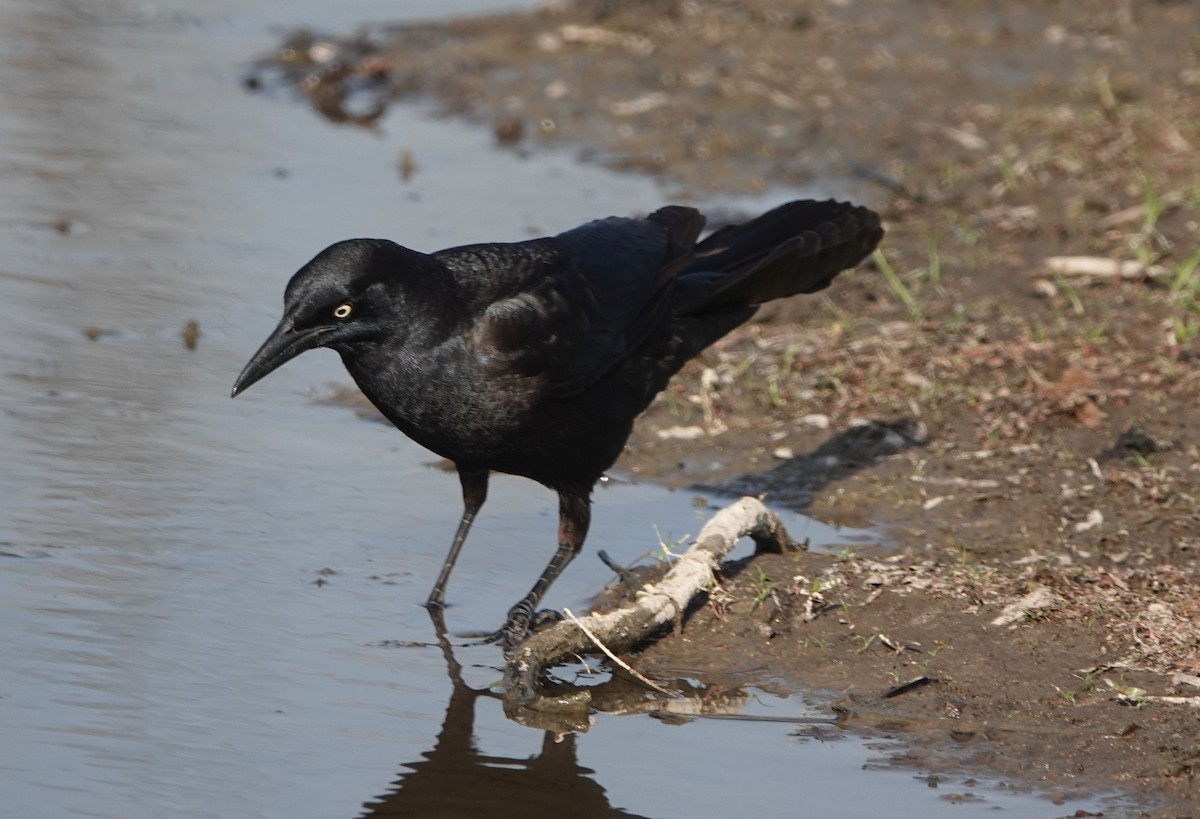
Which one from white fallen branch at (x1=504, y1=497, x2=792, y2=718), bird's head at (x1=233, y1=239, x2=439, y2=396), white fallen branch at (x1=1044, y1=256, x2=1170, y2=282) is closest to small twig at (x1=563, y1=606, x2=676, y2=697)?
white fallen branch at (x1=504, y1=497, x2=792, y2=718)

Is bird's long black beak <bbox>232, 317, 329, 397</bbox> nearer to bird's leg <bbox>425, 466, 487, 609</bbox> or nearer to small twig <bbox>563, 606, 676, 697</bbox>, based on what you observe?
bird's leg <bbox>425, 466, 487, 609</bbox>

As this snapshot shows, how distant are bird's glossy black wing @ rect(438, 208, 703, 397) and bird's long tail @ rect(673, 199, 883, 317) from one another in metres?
0.10

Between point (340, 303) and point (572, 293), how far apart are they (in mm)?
950

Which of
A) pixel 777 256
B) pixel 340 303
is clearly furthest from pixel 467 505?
pixel 777 256

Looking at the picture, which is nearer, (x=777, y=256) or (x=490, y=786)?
(x=490, y=786)

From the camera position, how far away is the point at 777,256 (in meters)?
5.50

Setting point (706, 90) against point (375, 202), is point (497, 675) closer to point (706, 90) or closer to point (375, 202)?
point (375, 202)

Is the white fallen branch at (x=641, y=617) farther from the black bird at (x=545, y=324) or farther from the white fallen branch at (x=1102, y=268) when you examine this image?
the white fallen branch at (x=1102, y=268)

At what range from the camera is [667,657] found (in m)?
4.66

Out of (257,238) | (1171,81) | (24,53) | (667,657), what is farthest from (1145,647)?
(24,53)

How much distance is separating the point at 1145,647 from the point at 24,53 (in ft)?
30.4

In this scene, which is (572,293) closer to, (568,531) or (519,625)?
(568,531)

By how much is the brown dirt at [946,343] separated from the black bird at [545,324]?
662 millimetres

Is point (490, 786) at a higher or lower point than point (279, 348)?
lower
